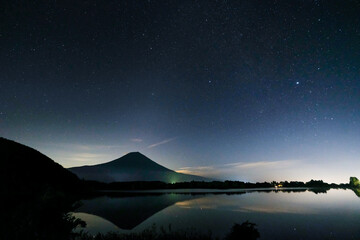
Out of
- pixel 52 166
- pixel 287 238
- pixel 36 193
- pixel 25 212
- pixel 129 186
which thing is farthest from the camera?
pixel 129 186

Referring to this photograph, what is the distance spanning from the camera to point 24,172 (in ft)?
66.6

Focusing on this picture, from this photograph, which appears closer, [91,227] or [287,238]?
[287,238]

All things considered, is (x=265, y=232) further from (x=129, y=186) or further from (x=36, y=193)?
(x=129, y=186)

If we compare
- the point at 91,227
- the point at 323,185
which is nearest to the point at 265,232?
the point at 91,227

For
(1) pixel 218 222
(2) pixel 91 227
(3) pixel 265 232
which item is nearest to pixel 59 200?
(2) pixel 91 227

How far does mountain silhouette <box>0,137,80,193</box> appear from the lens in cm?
744

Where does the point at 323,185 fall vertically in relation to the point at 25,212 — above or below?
above

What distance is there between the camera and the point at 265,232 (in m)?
20.6

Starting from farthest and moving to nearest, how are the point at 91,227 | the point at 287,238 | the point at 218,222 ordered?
1. the point at 218,222
2. the point at 91,227
3. the point at 287,238

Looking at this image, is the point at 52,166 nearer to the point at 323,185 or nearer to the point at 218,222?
the point at 218,222

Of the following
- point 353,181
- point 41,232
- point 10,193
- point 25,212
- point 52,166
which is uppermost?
point 353,181

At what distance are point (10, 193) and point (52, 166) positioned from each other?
1247 inches

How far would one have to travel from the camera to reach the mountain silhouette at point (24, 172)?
24.4 ft

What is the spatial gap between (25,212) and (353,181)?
182 m
